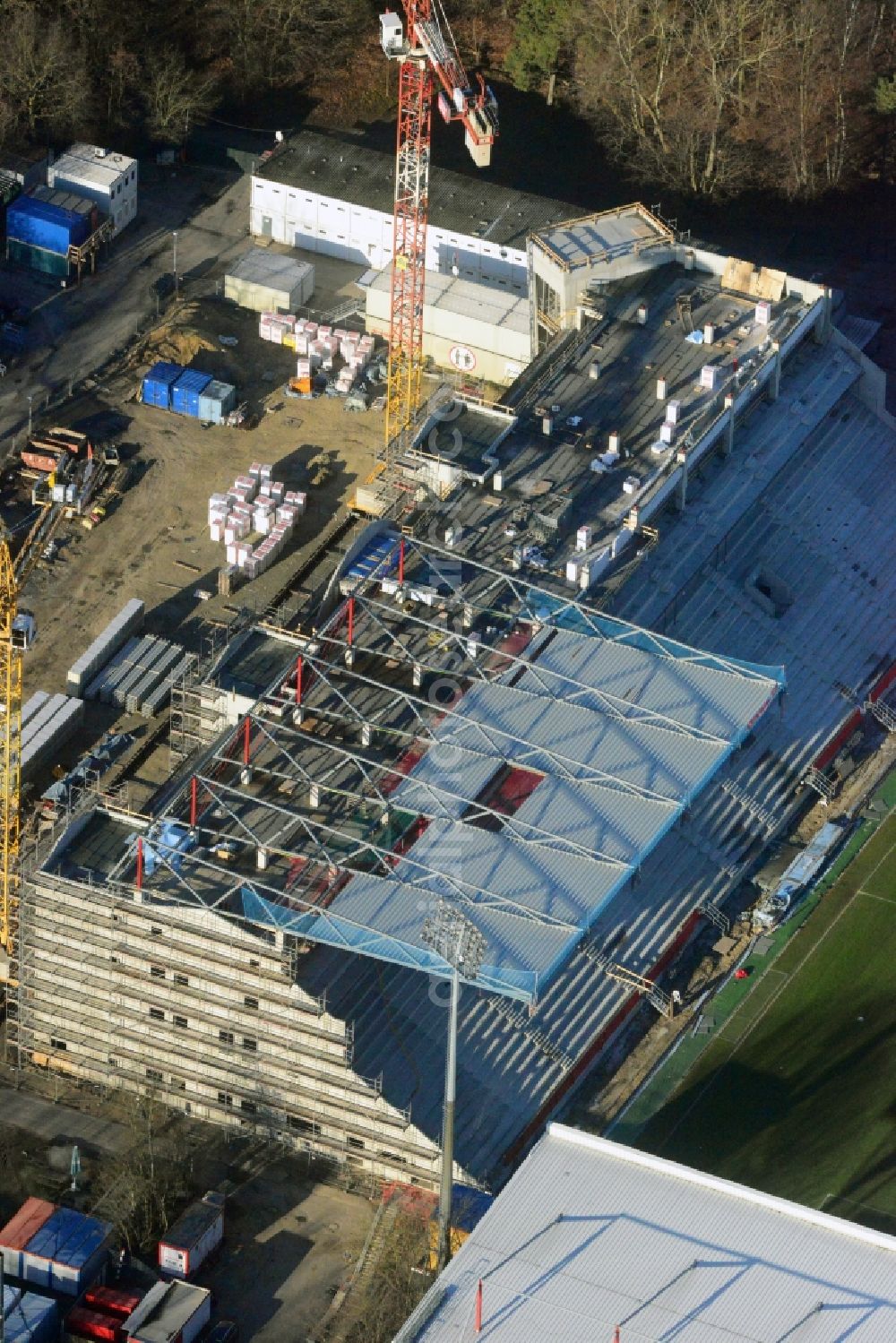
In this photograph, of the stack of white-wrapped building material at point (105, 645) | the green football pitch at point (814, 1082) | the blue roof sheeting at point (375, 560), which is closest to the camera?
the green football pitch at point (814, 1082)

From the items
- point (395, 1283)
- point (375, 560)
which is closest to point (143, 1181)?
point (395, 1283)

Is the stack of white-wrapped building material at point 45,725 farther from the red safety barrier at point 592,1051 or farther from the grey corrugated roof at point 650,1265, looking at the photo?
the grey corrugated roof at point 650,1265

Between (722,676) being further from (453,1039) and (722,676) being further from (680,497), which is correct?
(453,1039)

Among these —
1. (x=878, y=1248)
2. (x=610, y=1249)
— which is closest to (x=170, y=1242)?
(x=610, y=1249)

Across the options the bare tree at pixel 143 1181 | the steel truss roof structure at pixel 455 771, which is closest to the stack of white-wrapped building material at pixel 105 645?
the steel truss roof structure at pixel 455 771

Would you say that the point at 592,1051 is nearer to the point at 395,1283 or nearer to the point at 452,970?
the point at 452,970

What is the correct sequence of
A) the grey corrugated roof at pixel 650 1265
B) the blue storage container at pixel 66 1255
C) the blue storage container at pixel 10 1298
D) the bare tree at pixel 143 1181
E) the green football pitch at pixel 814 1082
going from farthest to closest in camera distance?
the green football pitch at pixel 814 1082 → the bare tree at pixel 143 1181 → the blue storage container at pixel 66 1255 → the blue storage container at pixel 10 1298 → the grey corrugated roof at pixel 650 1265
